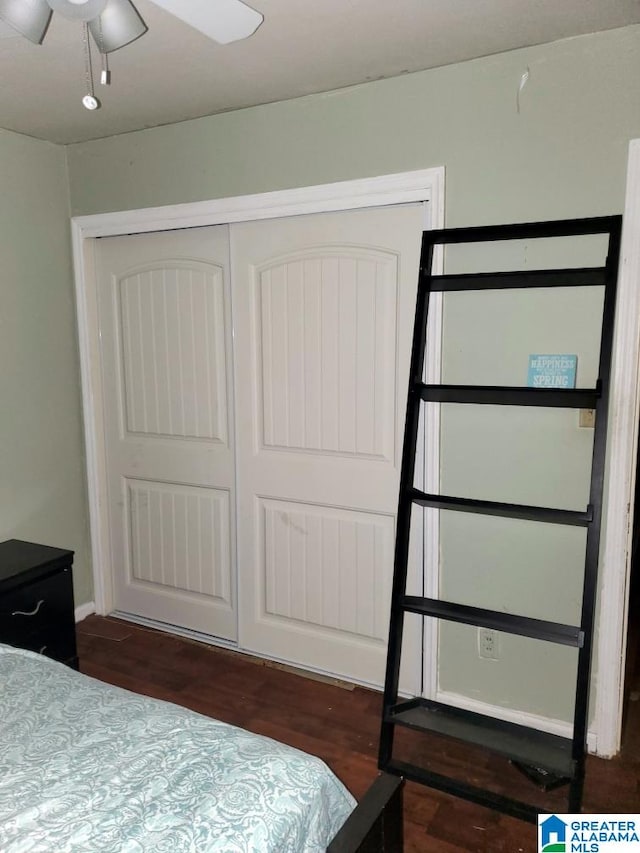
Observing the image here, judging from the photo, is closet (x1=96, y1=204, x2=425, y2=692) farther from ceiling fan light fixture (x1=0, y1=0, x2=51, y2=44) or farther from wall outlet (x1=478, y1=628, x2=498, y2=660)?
ceiling fan light fixture (x1=0, y1=0, x2=51, y2=44)

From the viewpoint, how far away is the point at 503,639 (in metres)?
2.36

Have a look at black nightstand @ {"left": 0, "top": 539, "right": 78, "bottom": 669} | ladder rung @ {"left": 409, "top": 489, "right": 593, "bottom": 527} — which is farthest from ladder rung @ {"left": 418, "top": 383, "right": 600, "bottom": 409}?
black nightstand @ {"left": 0, "top": 539, "right": 78, "bottom": 669}

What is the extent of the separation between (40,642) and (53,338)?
1375mm

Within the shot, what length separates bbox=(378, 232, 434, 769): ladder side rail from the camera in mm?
2125

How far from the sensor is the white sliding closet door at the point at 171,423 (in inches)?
113

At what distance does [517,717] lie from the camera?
2.36 m

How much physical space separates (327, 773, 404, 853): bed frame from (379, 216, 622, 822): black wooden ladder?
0.74 metres

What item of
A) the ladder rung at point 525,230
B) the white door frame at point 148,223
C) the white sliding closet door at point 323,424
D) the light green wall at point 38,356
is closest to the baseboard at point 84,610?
the white door frame at point 148,223

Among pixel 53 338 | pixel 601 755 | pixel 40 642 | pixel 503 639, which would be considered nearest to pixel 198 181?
pixel 53 338

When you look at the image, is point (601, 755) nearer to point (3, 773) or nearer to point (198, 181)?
point (3, 773)

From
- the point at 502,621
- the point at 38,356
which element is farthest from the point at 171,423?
the point at 502,621

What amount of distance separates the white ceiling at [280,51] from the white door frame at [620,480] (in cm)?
48

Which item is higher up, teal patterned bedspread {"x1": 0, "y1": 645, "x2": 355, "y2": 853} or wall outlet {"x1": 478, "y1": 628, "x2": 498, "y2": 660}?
teal patterned bedspread {"x1": 0, "y1": 645, "x2": 355, "y2": 853}

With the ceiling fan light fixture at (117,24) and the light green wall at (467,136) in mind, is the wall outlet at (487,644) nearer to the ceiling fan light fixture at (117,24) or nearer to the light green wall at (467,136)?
the light green wall at (467,136)
